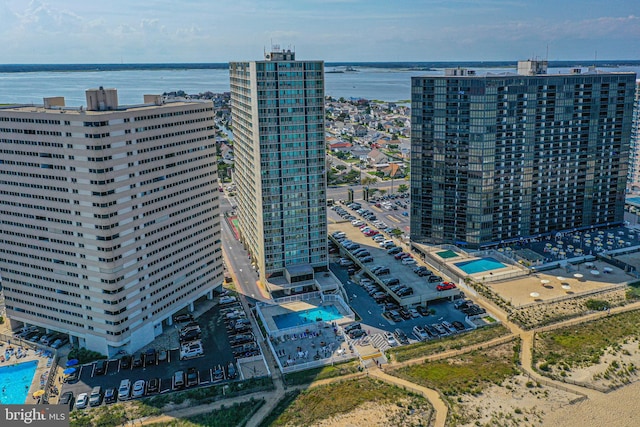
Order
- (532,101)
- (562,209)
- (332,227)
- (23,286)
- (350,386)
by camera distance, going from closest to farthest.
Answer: (350,386)
(23,286)
(532,101)
(562,209)
(332,227)

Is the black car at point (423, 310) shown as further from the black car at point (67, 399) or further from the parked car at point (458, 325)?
the black car at point (67, 399)

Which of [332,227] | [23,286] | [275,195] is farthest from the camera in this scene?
[332,227]

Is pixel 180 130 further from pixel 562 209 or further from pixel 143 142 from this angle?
pixel 562 209

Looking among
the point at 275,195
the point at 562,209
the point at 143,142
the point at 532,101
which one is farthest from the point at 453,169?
the point at 143,142

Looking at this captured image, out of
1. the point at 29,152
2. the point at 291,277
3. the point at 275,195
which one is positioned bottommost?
the point at 291,277

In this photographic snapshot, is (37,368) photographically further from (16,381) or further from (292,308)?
(292,308)

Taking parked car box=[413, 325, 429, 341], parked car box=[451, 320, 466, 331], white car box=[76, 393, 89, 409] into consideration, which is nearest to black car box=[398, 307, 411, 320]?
parked car box=[413, 325, 429, 341]

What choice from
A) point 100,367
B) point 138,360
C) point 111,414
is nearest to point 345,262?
point 138,360

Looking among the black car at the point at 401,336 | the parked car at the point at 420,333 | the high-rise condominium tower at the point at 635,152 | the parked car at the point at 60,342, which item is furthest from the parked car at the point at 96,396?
the high-rise condominium tower at the point at 635,152
